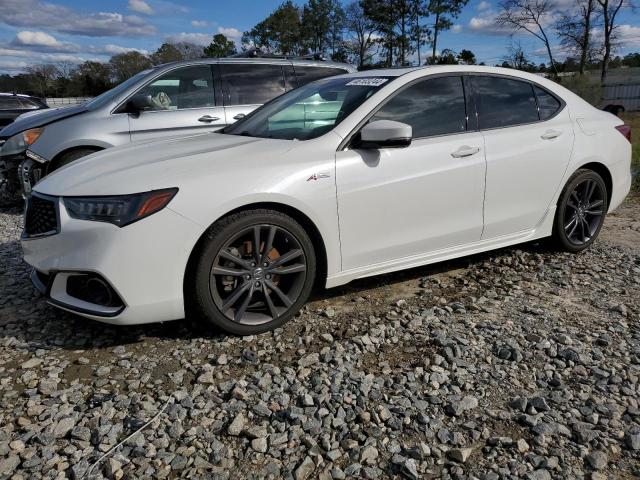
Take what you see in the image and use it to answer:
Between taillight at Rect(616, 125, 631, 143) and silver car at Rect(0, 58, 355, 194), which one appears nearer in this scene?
taillight at Rect(616, 125, 631, 143)

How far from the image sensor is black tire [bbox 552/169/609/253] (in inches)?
175

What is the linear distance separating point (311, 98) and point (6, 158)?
4.51m

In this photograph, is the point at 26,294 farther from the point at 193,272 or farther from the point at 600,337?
the point at 600,337

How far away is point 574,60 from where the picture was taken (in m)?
38.7

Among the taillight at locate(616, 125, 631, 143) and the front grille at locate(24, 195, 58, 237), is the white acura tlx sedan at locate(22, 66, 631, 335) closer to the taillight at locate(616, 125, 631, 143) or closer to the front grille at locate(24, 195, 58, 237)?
the front grille at locate(24, 195, 58, 237)

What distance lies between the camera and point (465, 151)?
3.74 metres

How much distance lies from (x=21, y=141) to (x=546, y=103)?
580 centimetres

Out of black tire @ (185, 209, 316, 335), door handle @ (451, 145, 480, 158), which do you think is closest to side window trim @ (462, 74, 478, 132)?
door handle @ (451, 145, 480, 158)

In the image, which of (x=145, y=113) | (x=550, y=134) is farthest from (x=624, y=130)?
(x=145, y=113)

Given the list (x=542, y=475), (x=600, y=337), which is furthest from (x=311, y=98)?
(x=542, y=475)

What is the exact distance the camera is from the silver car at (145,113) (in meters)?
6.12

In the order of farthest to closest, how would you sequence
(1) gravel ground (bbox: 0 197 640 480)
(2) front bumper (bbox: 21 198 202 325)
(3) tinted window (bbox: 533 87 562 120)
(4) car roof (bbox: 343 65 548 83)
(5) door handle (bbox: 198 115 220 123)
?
(5) door handle (bbox: 198 115 220 123), (3) tinted window (bbox: 533 87 562 120), (4) car roof (bbox: 343 65 548 83), (2) front bumper (bbox: 21 198 202 325), (1) gravel ground (bbox: 0 197 640 480)

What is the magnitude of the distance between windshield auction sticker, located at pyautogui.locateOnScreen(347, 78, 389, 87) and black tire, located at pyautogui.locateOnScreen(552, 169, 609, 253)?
1902mm

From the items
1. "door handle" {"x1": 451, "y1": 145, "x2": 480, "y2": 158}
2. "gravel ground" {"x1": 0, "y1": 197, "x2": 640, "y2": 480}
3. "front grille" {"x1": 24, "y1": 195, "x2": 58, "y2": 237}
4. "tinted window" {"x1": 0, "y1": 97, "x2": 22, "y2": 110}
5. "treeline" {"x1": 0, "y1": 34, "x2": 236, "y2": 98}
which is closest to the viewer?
"gravel ground" {"x1": 0, "y1": 197, "x2": 640, "y2": 480}
